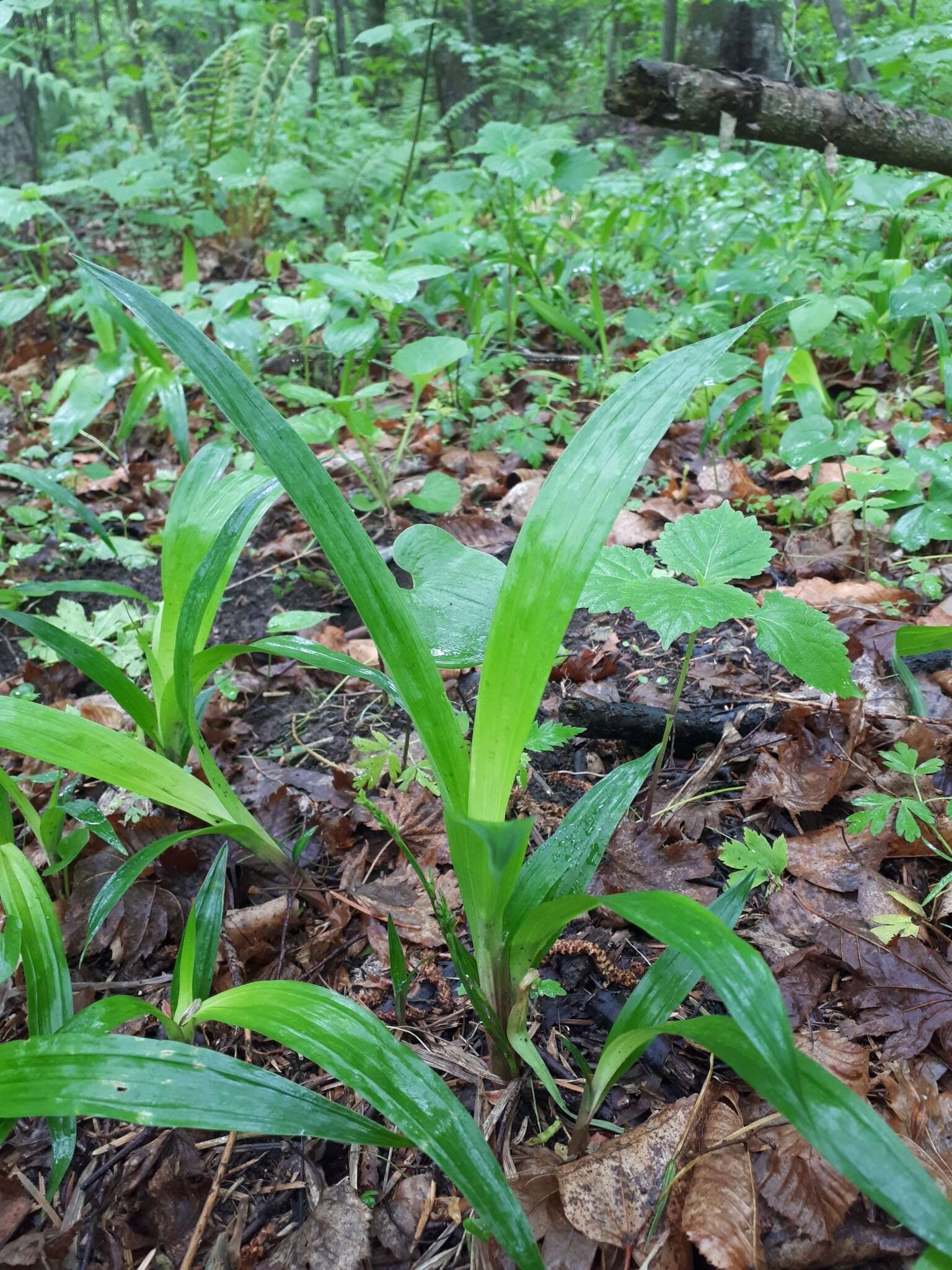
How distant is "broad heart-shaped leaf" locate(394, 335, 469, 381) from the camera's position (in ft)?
6.68

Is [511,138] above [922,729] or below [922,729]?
above

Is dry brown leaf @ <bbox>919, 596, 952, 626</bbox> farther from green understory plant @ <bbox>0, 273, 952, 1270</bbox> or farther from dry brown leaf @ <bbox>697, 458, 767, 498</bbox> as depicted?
green understory plant @ <bbox>0, 273, 952, 1270</bbox>

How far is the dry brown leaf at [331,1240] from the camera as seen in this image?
82cm

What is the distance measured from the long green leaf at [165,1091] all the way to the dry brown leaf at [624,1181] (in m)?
0.23

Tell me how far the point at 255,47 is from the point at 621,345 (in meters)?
3.80

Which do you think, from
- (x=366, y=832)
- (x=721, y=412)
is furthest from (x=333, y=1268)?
(x=721, y=412)

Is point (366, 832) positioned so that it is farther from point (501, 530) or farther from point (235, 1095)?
point (501, 530)

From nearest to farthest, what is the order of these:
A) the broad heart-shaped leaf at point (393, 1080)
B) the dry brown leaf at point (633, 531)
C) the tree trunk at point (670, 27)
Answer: the broad heart-shaped leaf at point (393, 1080)
the dry brown leaf at point (633, 531)
the tree trunk at point (670, 27)

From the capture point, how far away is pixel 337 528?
2.62ft

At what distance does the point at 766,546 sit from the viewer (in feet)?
3.62

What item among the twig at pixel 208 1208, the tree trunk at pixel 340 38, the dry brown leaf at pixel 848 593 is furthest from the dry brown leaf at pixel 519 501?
the tree trunk at pixel 340 38

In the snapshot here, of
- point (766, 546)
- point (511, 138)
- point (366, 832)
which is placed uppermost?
point (511, 138)

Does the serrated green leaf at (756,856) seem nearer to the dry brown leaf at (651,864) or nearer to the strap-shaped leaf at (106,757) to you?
the dry brown leaf at (651,864)

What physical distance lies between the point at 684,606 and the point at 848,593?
0.82m
